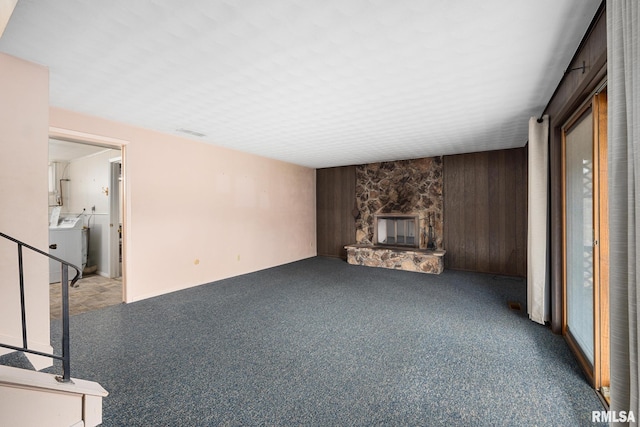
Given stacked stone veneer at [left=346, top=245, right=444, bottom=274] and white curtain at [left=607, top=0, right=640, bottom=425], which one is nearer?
white curtain at [left=607, top=0, right=640, bottom=425]

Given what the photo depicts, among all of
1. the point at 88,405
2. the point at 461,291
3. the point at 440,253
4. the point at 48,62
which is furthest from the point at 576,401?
the point at 48,62

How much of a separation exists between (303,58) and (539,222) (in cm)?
291

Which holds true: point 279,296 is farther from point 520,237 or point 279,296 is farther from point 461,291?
point 520,237

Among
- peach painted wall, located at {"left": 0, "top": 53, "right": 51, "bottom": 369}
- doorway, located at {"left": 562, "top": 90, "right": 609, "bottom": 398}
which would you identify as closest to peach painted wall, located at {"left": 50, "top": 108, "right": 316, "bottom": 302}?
peach painted wall, located at {"left": 0, "top": 53, "right": 51, "bottom": 369}

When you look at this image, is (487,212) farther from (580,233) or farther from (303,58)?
(303,58)

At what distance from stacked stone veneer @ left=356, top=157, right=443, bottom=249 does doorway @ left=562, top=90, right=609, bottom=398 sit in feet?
10.3

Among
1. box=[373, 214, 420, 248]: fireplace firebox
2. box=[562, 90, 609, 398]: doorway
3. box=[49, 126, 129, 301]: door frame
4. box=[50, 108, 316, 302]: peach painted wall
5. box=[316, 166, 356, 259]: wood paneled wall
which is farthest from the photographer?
box=[316, 166, 356, 259]: wood paneled wall

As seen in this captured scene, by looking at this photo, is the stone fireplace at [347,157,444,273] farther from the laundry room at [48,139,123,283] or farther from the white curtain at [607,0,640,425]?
the laundry room at [48,139,123,283]

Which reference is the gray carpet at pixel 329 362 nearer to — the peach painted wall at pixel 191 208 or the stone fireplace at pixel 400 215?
the peach painted wall at pixel 191 208

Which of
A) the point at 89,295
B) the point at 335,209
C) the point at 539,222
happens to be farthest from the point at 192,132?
the point at 539,222

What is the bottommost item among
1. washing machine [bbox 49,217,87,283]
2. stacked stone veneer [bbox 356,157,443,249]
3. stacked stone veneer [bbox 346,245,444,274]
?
stacked stone veneer [bbox 346,245,444,274]

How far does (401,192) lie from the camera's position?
6.22 metres

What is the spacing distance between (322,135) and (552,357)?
3550 mm

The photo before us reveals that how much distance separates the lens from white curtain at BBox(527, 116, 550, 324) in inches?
116
